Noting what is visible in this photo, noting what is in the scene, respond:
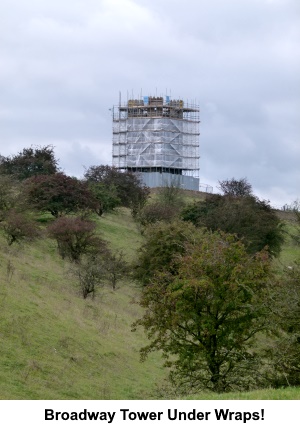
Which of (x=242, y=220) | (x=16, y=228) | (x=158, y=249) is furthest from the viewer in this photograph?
(x=242, y=220)

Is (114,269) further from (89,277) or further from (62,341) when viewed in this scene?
(62,341)

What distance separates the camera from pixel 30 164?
77.9 meters

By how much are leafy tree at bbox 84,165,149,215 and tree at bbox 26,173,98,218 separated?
11624 mm

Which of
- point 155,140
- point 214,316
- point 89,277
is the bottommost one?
point 214,316

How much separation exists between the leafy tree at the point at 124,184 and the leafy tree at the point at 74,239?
24.4 m

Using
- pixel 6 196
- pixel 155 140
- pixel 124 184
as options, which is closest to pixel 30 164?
pixel 124 184

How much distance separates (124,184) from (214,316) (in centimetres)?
5740

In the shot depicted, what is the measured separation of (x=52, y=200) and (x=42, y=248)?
12.7 meters

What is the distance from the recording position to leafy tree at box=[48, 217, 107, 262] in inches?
1901

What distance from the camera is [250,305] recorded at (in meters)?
21.6

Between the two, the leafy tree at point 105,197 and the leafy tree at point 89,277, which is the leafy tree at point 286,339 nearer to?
the leafy tree at point 89,277

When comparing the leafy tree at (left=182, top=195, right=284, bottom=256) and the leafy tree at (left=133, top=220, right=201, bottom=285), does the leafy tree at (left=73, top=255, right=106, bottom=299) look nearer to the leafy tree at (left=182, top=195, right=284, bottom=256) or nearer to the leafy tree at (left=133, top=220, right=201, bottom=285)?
the leafy tree at (left=133, top=220, right=201, bottom=285)

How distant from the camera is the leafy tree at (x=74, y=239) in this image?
4828cm

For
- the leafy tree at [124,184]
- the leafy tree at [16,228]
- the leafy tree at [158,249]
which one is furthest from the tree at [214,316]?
the leafy tree at [124,184]
